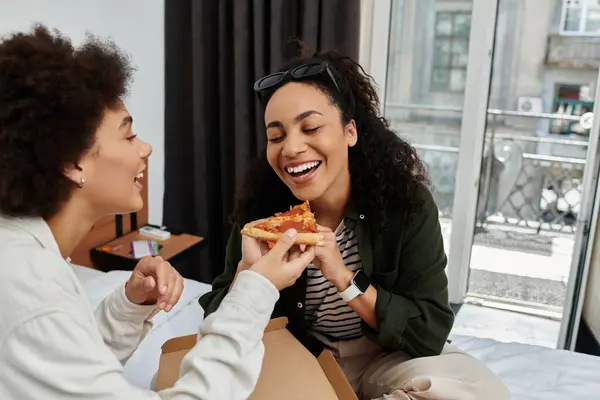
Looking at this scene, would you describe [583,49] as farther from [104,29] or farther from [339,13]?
[104,29]

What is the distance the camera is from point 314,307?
1524 millimetres

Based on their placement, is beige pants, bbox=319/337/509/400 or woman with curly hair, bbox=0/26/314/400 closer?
woman with curly hair, bbox=0/26/314/400

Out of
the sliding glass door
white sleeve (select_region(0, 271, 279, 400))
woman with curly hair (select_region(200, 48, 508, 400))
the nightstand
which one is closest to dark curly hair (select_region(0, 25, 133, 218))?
white sleeve (select_region(0, 271, 279, 400))

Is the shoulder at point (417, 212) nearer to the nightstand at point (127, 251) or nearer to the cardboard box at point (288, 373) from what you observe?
the cardboard box at point (288, 373)

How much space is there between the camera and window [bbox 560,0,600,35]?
3.99m

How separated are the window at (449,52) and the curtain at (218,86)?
3.00 feet

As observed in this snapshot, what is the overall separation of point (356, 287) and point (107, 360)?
675 millimetres

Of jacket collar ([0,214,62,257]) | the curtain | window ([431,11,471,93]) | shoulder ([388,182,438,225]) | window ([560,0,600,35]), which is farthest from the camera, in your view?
window ([560,0,600,35])

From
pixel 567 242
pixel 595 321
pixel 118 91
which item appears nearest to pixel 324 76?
pixel 118 91

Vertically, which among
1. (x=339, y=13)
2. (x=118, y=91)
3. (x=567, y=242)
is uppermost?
(x=339, y=13)

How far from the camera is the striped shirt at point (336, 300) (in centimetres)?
149

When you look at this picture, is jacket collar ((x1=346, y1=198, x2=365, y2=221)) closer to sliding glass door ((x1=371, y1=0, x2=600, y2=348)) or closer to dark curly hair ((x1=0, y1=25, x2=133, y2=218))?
dark curly hair ((x1=0, y1=25, x2=133, y2=218))

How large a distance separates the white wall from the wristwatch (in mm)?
1437

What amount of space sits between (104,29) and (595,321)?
2658 mm
